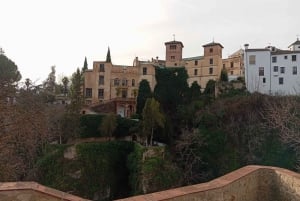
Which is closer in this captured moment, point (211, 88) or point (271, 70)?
point (211, 88)

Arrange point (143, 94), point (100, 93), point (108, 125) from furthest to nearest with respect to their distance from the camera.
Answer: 1. point (100, 93)
2. point (143, 94)
3. point (108, 125)

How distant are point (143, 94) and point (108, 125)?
33.4ft

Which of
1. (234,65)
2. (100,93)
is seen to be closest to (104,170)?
(100,93)

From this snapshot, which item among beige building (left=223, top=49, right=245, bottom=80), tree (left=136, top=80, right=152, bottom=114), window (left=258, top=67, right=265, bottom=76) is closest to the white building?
window (left=258, top=67, right=265, bottom=76)

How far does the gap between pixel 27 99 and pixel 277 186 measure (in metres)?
14.2

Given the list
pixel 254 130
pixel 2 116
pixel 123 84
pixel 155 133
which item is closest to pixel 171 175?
pixel 155 133

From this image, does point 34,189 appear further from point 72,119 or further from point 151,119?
point 72,119

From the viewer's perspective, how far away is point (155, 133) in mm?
28250

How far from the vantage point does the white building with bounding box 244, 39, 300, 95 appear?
125 ft

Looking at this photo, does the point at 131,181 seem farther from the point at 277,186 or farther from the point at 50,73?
the point at 50,73

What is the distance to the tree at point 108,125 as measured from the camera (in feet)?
93.2

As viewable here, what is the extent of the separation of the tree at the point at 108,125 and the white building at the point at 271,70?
18236 millimetres

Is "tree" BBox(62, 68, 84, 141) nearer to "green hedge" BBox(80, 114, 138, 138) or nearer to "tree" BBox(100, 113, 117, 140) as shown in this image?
"green hedge" BBox(80, 114, 138, 138)

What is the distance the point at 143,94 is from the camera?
37.8 m
